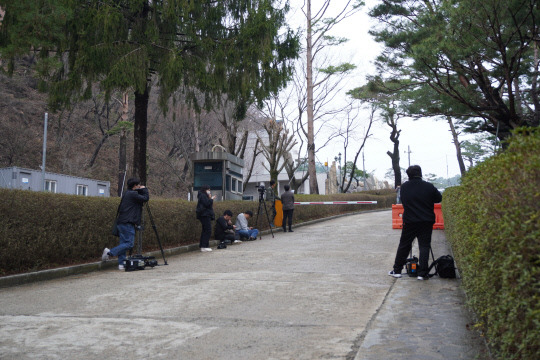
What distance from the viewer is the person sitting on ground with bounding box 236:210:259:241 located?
1587 cm

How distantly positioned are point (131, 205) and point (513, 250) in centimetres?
823

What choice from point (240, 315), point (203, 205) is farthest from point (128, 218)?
point (240, 315)

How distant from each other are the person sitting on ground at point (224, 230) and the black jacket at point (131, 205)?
4403 mm

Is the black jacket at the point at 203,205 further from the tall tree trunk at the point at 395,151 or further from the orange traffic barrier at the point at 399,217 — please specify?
the tall tree trunk at the point at 395,151

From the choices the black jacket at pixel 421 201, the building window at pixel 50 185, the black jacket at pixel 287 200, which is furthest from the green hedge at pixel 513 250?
the building window at pixel 50 185

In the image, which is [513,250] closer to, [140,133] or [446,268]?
[446,268]

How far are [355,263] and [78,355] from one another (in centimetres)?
663

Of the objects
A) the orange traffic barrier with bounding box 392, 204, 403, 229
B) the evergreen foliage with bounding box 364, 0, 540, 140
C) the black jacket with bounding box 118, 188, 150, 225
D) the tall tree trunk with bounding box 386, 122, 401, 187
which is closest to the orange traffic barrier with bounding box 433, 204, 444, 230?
the orange traffic barrier with bounding box 392, 204, 403, 229

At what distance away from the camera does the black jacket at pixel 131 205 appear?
9719mm

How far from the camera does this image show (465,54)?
44.0 feet

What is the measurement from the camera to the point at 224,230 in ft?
46.8

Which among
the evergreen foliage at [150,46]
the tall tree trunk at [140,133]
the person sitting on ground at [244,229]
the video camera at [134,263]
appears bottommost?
the video camera at [134,263]

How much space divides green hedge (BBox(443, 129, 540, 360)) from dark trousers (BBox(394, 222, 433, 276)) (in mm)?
4091

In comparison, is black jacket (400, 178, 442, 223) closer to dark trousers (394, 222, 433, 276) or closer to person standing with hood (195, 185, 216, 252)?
dark trousers (394, 222, 433, 276)
